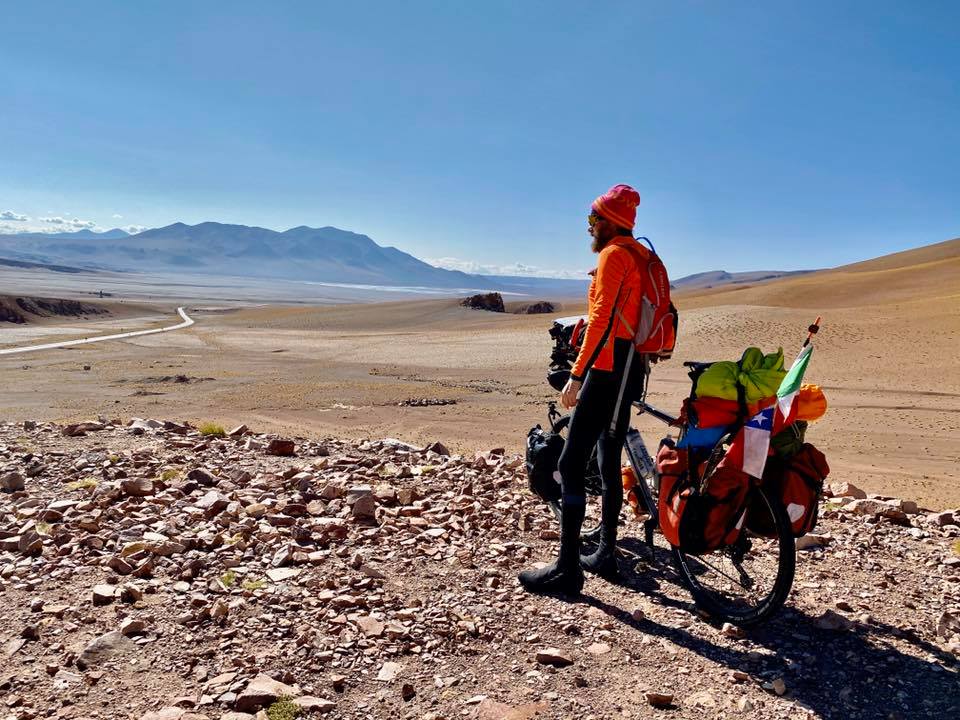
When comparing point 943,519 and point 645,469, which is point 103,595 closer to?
point 645,469

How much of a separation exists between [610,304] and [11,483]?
196 inches

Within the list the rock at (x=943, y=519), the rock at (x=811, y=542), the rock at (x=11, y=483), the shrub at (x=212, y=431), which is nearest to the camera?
the rock at (x=811, y=542)

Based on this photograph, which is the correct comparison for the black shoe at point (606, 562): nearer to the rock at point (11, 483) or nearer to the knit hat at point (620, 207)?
the knit hat at point (620, 207)

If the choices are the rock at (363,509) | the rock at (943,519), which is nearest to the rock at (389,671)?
the rock at (363,509)

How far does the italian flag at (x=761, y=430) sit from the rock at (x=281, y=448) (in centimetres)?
481

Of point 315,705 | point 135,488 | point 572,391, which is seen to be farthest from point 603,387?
point 135,488

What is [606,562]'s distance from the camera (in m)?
3.93

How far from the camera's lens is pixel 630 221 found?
3506 millimetres

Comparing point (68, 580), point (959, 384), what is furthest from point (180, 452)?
point (959, 384)

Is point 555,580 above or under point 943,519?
under

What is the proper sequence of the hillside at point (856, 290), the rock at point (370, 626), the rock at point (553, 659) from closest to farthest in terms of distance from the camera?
the rock at point (553, 659), the rock at point (370, 626), the hillside at point (856, 290)

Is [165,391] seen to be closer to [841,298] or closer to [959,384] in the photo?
[959,384]

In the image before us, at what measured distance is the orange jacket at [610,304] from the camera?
334cm

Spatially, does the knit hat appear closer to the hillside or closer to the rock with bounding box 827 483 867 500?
the rock with bounding box 827 483 867 500
